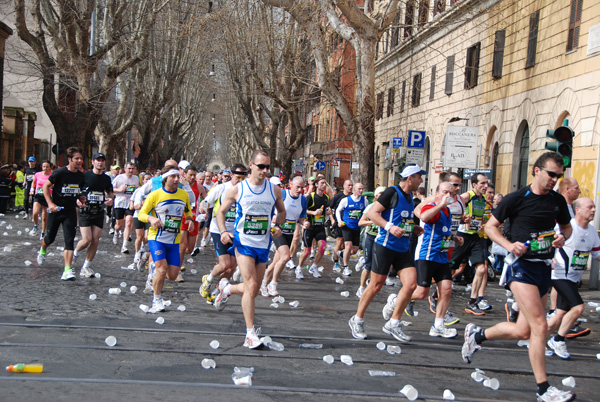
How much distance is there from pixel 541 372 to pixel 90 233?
732 cm

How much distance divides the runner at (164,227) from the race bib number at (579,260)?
15.0 feet

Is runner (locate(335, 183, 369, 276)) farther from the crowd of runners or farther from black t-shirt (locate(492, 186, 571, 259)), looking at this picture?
black t-shirt (locate(492, 186, 571, 259))

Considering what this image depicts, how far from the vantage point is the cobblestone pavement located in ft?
16.8

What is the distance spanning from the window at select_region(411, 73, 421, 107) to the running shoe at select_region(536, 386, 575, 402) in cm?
2611

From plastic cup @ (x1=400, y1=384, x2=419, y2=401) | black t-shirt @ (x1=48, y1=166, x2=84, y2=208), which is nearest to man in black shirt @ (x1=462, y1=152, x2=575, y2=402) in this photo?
plastic cup @ (x1=400, y1=384, x2=419, y2=401)

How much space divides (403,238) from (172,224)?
2.84 meters

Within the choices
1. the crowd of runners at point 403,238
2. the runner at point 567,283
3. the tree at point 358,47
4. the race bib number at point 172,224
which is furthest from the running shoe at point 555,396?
the tree at point 358,47

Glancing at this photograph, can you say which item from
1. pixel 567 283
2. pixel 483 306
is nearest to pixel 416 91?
pixel 483 306

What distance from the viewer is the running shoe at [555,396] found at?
4977 mm

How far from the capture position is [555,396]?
5.01m

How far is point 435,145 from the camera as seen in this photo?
89.4ft

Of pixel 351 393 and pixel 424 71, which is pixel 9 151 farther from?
pixel 351 393

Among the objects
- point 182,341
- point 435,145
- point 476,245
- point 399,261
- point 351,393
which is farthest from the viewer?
point 435,145

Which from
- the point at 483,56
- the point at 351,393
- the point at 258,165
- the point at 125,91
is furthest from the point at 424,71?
the point at 351,393
